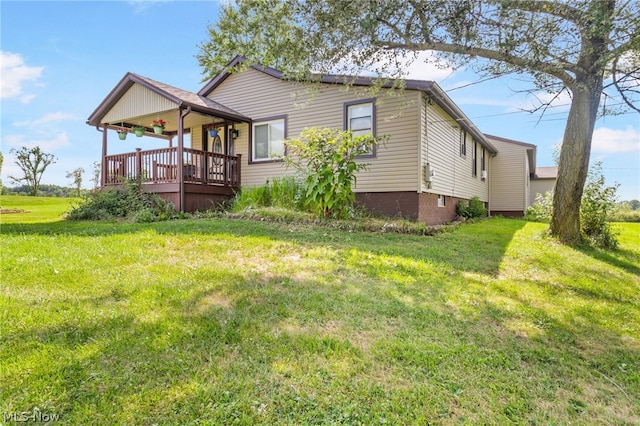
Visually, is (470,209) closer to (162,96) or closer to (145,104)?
(162,96)

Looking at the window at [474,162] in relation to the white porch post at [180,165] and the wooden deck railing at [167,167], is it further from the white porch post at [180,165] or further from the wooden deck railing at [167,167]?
the white porch post at [180,165]

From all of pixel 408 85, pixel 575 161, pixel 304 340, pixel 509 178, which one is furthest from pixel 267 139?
pixel 509 178

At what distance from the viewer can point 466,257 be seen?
5.78 metres

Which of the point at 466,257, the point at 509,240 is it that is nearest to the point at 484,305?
the point at 466,257

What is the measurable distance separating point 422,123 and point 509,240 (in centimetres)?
366

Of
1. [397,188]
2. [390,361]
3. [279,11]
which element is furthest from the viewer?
[397,188]

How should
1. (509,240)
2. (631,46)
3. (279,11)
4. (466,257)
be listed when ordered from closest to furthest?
(631,46) → (466,257) → (279,11) → (509,240)

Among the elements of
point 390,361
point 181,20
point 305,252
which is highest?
point 181,20

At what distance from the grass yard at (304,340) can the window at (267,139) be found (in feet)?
21.7

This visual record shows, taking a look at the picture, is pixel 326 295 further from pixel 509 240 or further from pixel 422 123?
pixel 422 123

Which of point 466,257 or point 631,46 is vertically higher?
point 631,46

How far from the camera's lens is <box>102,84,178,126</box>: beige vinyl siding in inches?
396

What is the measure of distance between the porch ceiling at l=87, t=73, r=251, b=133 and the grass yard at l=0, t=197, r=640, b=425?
238 inches

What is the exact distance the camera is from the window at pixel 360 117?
9633mm
